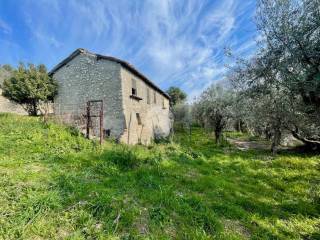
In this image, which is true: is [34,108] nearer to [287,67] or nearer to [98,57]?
[98,57]

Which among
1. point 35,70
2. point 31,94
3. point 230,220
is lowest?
point 230,220

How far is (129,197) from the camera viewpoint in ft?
19.6

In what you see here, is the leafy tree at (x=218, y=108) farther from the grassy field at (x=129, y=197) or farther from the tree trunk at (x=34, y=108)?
the tree trunk at (x=34, y=108)

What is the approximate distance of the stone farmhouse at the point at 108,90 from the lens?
47.7 feet

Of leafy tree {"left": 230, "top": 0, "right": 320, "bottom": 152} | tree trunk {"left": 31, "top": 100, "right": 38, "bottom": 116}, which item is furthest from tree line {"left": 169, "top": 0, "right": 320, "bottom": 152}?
tree trunk {"left": 31, "top": 100, "right": 38, "bottom": 116}

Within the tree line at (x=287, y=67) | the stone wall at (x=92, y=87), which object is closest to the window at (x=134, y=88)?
the stone wall at (x=92, y=87)

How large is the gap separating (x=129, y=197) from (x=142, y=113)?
12141 mm

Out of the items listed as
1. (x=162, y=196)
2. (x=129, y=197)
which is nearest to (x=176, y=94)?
(x=162, y=196)

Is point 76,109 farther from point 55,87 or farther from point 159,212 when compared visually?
point 159,212

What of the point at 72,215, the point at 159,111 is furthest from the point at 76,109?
the point at 72,215

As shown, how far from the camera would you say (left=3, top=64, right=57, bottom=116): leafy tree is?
53.9ft

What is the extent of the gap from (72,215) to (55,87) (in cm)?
1389

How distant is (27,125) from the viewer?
11.2m

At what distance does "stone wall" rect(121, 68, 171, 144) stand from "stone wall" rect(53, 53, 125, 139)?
50cm
